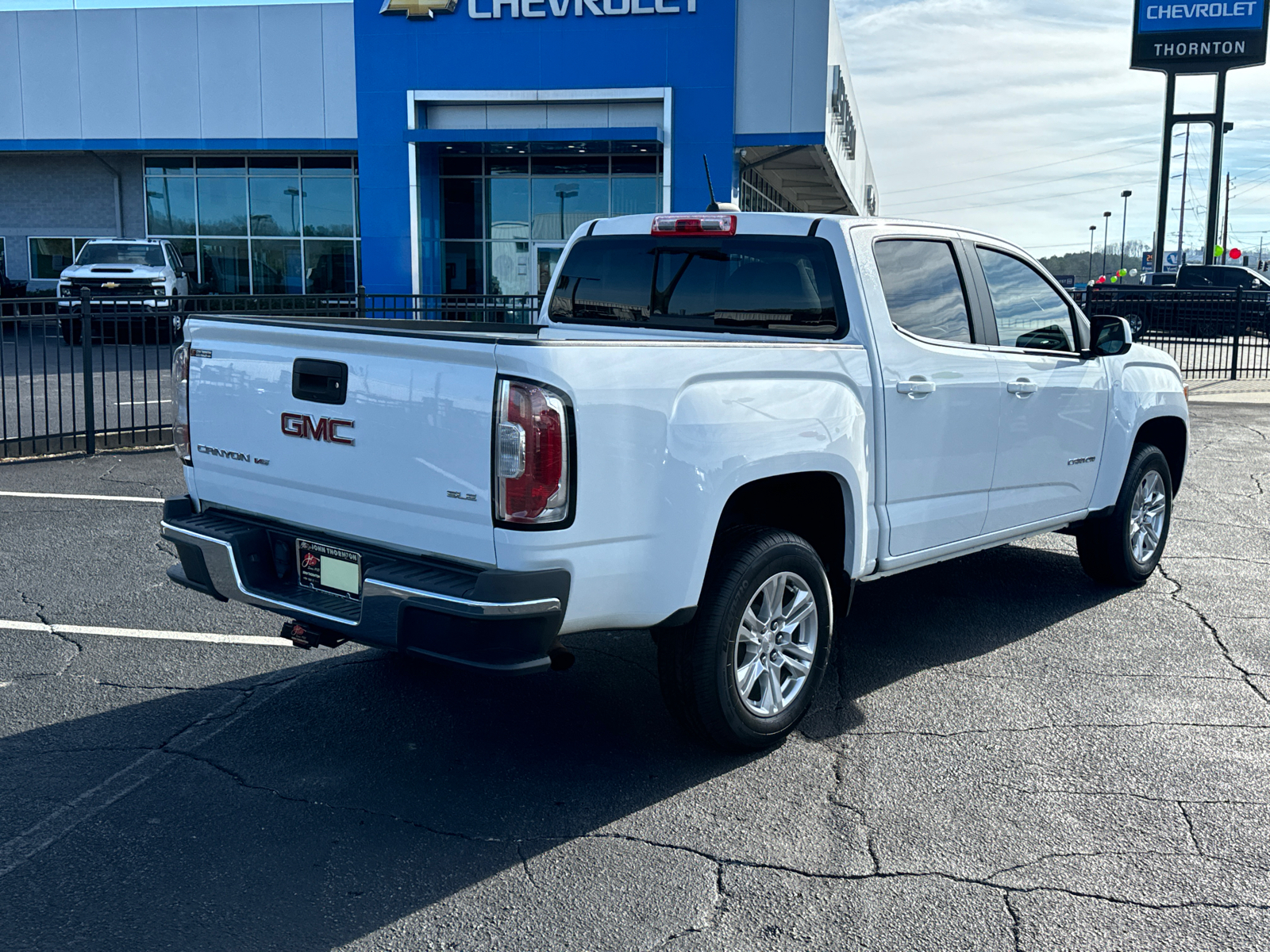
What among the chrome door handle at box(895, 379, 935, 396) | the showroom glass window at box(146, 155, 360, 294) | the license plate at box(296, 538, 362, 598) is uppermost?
the showroom glass window at box(146, 155, 360, 294)

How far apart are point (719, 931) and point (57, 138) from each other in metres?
34.7

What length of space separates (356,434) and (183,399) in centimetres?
111

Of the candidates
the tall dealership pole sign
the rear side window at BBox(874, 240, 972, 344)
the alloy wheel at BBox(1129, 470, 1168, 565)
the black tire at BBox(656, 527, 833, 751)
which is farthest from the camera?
the tall dealership pole sign

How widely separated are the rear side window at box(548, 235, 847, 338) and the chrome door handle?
1.19 feet

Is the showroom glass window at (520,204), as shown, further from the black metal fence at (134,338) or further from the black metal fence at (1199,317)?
the black metal fence at (1199,317)

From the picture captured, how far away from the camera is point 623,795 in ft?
13.6

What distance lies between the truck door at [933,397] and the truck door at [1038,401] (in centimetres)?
17

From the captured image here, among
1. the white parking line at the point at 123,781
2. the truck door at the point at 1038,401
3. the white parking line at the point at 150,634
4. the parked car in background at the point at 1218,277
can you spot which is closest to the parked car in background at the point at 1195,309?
the parked car in background at the point at 1218,277

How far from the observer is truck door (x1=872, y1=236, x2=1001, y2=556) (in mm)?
5004

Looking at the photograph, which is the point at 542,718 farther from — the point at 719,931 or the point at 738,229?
the point at 738,229

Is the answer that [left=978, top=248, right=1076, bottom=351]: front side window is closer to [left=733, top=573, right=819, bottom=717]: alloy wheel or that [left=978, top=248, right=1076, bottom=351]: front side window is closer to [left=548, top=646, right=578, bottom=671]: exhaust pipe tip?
[left=733, top=573, right=819, bottom=717]: alloy wheel

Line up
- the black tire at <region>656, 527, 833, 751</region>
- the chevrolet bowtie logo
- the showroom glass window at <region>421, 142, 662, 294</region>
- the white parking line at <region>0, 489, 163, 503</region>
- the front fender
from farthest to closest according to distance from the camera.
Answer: the showroom glass window at <region>421, 142, 662, 294</region>
the chevrolet bowtie logo
the white parking line at <region>0, 489, 163, 503</region>
the front fender
the black tire at <region>656, 527, 833, 751</region>

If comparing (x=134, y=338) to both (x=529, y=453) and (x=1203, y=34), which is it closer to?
(x=529, y=453)

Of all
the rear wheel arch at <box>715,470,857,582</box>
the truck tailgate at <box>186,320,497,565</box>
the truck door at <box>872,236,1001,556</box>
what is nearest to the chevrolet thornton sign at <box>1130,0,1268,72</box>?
the truck door at <box>872,236,1001,556</box>
